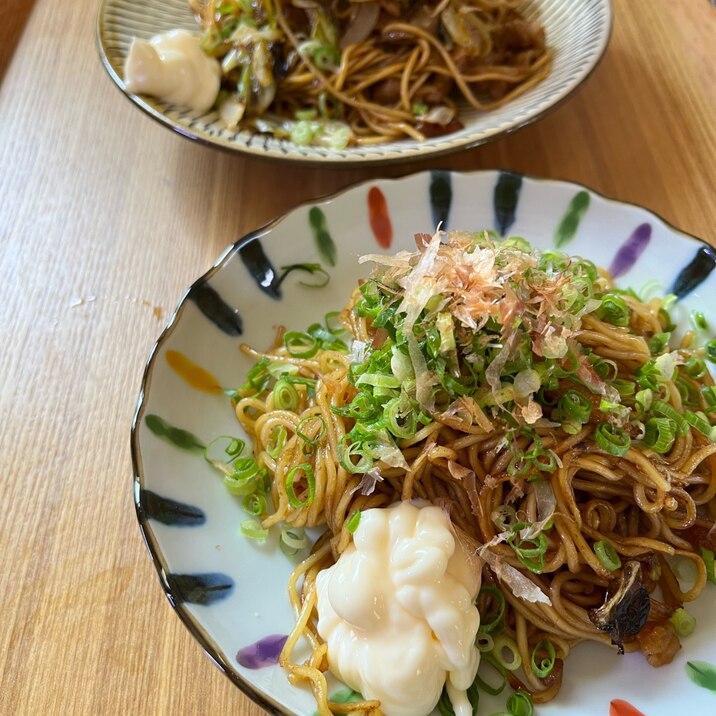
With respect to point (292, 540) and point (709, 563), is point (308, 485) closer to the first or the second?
point (292, 540)

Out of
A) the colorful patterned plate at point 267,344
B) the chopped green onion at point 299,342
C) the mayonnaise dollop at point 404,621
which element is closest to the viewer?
the mayonnaise dollop at point 404,621

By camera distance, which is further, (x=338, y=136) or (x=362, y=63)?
(x=362, y=63)

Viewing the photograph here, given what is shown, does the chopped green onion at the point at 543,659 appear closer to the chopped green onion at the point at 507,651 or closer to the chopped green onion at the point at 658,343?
the chopped green onion at the point at 507,651

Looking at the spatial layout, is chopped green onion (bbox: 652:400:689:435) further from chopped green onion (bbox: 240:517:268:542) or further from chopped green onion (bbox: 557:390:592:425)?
chopped green onion (bbox: 240:517:268:542)

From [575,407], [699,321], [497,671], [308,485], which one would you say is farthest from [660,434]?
[308,485]

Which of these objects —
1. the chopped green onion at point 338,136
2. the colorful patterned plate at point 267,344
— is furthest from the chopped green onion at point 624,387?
the chopped green onion at point 338,136

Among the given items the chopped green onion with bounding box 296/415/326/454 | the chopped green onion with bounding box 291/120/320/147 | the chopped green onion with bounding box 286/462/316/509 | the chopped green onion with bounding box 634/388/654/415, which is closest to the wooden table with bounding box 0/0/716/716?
the chopped green onion with bounding box 291/120/320/147
